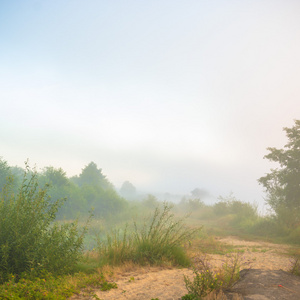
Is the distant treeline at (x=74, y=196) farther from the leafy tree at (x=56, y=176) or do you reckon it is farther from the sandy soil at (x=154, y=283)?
the sandy soil at (x=154, y=283)

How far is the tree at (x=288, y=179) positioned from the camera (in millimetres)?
15867

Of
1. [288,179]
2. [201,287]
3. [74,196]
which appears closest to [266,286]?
[201,287]

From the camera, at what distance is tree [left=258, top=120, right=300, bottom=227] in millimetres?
15867

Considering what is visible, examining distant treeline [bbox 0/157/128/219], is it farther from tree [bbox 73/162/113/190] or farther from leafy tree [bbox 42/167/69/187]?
tree [bbox 73/162/113/190]

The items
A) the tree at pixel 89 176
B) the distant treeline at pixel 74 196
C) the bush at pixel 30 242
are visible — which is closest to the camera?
the bush at pixel 30 242

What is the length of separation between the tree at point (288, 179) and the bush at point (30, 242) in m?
14.5

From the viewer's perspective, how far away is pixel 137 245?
7.59 m

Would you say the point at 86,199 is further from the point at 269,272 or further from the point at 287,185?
the point at 269,272

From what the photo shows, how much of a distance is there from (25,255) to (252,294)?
4740 millimetres

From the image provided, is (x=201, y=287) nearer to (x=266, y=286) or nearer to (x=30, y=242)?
(x=266, y=286)

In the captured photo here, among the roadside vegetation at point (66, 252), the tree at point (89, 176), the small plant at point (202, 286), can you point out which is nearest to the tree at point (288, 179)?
the roadside vegetation at point (66, 252)

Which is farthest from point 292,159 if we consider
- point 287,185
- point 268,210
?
point 268,210

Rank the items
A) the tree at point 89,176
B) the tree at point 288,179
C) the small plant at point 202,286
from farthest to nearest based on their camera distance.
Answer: the tree at point 89,176
the tree at point 288,179
the small plant at point 202,286

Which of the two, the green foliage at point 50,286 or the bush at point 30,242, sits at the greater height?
the bush at point 30,242
